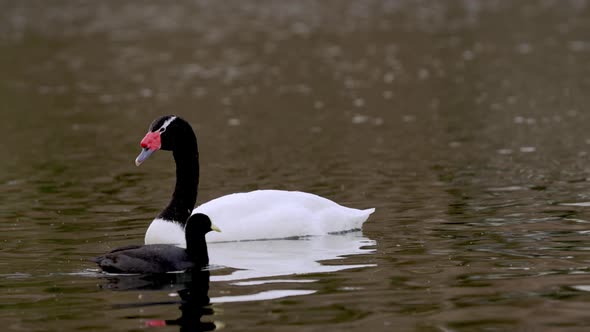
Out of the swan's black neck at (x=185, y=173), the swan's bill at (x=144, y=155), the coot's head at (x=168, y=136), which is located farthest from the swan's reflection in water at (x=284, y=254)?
the coot's head at (x=168, y=136)

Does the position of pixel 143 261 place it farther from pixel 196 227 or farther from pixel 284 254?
pixel 284 254

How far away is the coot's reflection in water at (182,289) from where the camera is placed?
11.2 meters

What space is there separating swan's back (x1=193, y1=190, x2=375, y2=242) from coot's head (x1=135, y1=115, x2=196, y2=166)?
0.90 metres

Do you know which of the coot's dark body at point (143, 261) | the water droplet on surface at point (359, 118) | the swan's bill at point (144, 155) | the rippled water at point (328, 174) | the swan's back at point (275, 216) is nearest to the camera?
the rippled water at point (328, 174)

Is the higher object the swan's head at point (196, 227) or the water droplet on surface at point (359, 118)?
the water droplet on surface at point (359, 118)

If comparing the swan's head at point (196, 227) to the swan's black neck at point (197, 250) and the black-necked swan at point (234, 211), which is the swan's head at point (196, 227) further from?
the black-necked swan at point (234, 211)

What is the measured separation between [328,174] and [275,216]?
6.37m

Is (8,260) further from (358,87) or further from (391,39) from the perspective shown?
(391,39)

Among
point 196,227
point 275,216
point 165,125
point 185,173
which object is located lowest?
point 196,227

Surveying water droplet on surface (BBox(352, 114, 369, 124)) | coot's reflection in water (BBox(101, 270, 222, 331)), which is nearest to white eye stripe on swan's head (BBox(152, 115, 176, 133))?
coot's reflection in water (BBox(101, 270, 222, 331))

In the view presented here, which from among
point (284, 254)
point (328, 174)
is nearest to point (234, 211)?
point (284, 254)

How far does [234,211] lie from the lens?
1602 centimetres

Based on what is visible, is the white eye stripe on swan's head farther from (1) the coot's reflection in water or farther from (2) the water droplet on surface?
(2) the water droplet on surface

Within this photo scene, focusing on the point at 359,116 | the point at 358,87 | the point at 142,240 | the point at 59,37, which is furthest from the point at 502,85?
the point at 59,37
